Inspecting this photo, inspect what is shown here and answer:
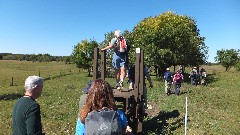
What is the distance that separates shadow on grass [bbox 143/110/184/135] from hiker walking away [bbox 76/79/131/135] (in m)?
10.3

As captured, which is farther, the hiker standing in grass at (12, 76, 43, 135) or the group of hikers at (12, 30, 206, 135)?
the hiker standing in grass at (12, 76, 43, 135)

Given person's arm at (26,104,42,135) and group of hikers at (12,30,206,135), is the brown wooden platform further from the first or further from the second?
person's arm at (26,104,42,135)

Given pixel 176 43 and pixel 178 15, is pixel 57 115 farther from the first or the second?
pixel 178 15

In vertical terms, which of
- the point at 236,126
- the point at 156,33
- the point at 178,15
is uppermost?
the point at 178,15

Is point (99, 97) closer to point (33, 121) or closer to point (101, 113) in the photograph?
point (101, 113)

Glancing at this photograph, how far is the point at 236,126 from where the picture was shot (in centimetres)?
1734

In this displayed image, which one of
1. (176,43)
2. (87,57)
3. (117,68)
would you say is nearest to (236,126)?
(117,68)

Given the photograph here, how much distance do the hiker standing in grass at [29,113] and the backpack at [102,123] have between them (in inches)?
43.8

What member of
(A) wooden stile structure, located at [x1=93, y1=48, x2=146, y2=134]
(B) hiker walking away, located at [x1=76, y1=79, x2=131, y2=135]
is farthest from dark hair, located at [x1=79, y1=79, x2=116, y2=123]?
(A) wooden stile structure, located at [x1=93, y1=48, x2=146, y2=134]

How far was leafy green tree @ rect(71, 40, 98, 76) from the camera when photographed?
75000 millimetres

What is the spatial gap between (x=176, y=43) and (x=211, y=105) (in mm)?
28781

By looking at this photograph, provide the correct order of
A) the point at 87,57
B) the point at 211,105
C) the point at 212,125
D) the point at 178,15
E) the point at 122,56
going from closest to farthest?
the point at 122,56, the point at 212,125, the point at 211,105, the point at 178,15, the point at 87,57

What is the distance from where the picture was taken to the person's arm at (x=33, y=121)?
5455mm

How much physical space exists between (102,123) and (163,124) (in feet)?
40.7
